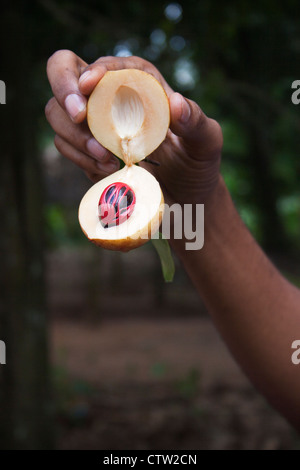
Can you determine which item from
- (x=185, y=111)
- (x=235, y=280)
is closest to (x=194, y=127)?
(x=185, y=111)

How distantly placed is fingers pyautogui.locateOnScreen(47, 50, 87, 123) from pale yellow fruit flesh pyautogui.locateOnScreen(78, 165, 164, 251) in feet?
0.37

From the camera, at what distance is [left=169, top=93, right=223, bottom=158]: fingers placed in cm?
79

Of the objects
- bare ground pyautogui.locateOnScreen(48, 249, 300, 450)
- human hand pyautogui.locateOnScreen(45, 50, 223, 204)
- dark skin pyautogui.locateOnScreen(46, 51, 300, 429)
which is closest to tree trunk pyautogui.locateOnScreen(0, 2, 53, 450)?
bare ground pyautogui.locateOnScreen(48, 249, 300, 450)

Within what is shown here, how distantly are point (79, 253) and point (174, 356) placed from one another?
22.6 ft

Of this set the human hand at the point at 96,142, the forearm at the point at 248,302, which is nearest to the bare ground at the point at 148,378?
the forearm at the point at 248,302

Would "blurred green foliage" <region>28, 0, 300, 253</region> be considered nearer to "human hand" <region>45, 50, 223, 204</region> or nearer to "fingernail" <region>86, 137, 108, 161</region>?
"human hand" <region>45, 50, 223, 204</region>

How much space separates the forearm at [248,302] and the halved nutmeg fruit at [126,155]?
13.4 inches

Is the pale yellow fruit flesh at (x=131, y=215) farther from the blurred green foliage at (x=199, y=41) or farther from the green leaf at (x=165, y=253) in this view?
the blurred green foliage at (x=199, y=41)

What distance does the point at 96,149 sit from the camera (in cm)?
83

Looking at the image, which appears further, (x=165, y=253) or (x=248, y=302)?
(x=248, y=302)

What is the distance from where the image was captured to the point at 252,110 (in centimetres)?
324

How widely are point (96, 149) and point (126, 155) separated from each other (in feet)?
0.16

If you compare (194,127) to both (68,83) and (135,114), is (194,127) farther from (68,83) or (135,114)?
(68,83)

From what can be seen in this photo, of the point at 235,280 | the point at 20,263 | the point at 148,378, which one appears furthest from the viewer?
the point at 148,378
